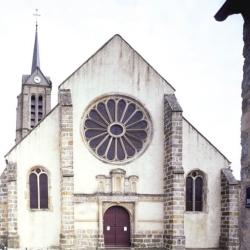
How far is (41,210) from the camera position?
19141 millimetres

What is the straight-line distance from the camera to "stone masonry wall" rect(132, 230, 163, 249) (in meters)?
20.0

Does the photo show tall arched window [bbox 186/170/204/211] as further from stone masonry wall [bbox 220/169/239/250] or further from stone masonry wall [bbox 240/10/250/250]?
stone masonry wall [bbox 240/10/250/250]

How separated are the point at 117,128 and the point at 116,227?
4.93 meters

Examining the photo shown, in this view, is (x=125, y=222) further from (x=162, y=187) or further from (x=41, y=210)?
(x=41, y=210)

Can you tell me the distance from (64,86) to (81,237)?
7358 mm

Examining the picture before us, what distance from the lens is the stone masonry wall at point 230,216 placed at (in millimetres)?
20016

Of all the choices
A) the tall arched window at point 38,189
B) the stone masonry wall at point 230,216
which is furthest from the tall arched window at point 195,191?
the tall arched window at point 38,189

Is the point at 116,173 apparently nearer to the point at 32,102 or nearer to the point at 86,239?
the point at 86,239

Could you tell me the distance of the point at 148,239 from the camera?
20.1 metres

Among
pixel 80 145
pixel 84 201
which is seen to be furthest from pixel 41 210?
pixel 80 145

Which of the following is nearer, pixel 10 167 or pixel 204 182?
pixel 10 167

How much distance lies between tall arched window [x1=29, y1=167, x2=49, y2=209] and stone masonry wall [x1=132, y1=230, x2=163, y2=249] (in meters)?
4.66

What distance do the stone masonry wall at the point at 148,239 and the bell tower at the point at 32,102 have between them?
20.1 metres

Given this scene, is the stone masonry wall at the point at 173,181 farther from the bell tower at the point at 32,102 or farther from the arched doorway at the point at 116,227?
the bell tower at the point at 32,102
